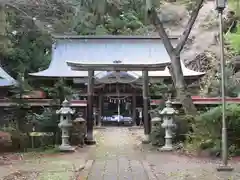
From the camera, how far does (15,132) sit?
13.1 meters

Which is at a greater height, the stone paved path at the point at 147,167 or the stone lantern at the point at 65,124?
the stone lantern at the point at 65,124

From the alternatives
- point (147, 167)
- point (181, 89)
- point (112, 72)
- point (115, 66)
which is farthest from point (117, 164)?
point (112, 72)

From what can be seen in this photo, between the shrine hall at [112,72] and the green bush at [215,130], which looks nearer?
the green bush at [215,130]

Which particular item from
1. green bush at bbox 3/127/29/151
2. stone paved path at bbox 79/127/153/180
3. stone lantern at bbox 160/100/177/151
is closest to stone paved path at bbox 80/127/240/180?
stone paved path at bbox 79/127/153/180

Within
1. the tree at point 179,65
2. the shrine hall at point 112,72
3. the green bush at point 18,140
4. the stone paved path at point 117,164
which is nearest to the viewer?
the stone paved path at point 117,164

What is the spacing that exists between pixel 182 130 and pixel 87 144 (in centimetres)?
337

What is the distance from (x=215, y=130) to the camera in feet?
37.2

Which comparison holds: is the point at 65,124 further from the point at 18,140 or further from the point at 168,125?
the point at 168,125

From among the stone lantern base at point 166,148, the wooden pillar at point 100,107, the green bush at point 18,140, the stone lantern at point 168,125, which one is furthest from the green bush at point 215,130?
the wooden pillar at point 100,107

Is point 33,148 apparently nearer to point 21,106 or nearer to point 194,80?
point 21,106

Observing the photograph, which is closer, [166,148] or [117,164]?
[117,164]

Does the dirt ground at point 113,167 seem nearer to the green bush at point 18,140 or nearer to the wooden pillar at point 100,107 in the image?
the green bush at point 18,140

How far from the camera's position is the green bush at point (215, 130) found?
1109 cm

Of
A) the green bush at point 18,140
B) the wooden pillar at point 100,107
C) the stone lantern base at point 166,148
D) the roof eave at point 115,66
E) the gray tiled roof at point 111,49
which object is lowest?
the stone lantern base at point 166,148
